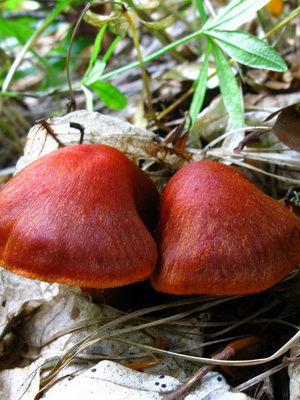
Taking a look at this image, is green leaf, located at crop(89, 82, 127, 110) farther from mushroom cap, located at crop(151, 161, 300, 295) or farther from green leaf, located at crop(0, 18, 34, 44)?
green leaf, located at crop(0, 18, 34, 44)

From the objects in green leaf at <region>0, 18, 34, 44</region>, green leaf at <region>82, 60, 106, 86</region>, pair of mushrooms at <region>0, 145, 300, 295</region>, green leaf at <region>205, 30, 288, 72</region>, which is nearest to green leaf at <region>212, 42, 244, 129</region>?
green leaf at <region>205, 30, 288, 72</region>

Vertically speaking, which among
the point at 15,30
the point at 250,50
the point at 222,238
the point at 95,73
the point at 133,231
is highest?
the point at 15,30

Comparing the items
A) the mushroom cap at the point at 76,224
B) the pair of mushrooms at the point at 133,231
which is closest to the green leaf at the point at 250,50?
the pair of mushrooms at the point at 133,231

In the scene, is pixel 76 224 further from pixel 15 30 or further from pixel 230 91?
pixel 15 30

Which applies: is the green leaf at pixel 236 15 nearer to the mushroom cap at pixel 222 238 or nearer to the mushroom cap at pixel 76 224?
the mushroom cap at pixel 222 238

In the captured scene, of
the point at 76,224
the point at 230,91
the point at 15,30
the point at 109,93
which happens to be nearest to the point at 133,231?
the point at 76,224

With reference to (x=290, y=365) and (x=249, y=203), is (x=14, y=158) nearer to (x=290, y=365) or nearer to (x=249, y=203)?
(x=249, y=203)
